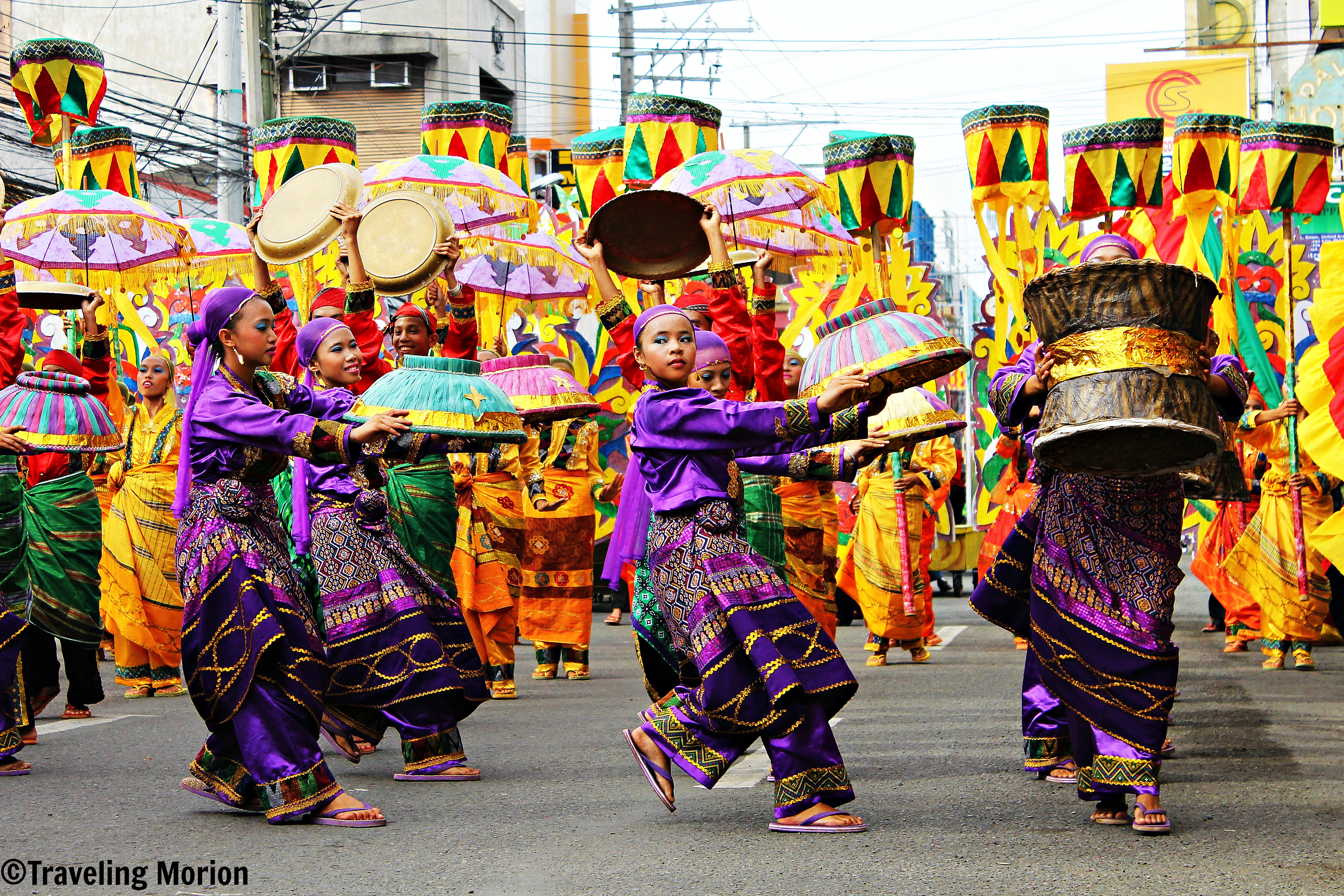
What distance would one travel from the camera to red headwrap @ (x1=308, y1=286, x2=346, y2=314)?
320 inches

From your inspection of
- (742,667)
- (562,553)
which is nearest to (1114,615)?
(742,667)

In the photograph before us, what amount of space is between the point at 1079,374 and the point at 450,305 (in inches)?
140

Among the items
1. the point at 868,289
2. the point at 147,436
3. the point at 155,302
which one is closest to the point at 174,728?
the point at 147,436

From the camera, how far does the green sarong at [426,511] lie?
7.55 m

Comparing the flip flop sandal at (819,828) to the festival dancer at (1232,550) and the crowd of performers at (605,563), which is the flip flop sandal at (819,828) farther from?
the festival dancer at (1232,550)

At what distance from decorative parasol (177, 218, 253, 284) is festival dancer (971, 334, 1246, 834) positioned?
787 cm

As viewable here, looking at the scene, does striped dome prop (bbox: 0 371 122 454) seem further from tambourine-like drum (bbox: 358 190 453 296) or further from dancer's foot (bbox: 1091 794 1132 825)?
dancer's foot (bbox: 1091 794 1132 825)

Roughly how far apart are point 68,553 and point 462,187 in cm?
352

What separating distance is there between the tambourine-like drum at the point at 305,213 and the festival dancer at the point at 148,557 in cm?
258

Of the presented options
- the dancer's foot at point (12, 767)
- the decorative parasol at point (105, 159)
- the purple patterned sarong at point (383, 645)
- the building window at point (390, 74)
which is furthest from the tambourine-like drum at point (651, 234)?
the building window at point (390, 74)

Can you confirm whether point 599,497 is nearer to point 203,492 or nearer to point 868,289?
point 868,289

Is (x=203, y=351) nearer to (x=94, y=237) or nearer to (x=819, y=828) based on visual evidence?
(x=819, y=828)

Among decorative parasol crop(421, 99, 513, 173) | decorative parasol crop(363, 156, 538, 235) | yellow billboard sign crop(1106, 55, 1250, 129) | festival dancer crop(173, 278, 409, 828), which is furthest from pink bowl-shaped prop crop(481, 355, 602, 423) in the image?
yellow billboard sign crop(1106, 55, 1250, 129)

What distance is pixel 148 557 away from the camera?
31.0 feet
